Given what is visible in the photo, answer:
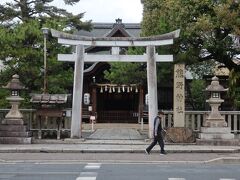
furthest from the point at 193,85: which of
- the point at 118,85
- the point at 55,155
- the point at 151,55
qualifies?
the point at 55,155

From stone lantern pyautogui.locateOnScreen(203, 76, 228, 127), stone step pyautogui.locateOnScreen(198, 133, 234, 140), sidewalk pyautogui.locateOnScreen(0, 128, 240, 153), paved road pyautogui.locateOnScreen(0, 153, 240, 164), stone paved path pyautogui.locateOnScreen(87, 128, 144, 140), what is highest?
stone lantern pyautogui.locateOnScreen(203, 76, 228, 127)

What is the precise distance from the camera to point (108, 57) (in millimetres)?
24609

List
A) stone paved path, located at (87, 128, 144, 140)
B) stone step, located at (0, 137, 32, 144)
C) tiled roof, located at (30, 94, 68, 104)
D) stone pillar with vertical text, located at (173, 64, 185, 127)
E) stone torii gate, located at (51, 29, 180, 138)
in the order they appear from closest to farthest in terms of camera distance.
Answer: stone step, located at (0, 137, 32, 144)
stone pillar with vertical text, located at (173, 64, 185, 127)
tiled roof, located at (30, 94, 68, 104)
stone torii gate, located at (51, 29, 180, 138)
stone paved path, located at (87, 128, 144, 140)

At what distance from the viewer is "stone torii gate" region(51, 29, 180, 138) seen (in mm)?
23828

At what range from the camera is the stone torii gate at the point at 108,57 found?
23.8 meters

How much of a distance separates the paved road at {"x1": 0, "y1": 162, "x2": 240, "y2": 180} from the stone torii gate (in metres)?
8.08

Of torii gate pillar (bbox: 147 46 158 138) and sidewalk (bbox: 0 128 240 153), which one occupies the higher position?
torii gate pillar (bbox: 147 46 158 138)

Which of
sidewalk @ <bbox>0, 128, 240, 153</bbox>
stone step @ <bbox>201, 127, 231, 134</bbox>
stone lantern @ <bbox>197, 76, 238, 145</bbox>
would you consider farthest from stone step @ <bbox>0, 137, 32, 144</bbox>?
stone step @ <bbox>201, 127, 231, 134</bbox>

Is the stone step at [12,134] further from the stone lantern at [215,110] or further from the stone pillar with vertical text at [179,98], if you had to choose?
the stone lantern at [215,110]

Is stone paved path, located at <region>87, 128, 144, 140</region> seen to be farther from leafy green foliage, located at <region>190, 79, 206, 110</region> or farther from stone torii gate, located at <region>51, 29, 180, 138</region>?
leafy green foliage, located at <region>190, 79, 206, 110</region>

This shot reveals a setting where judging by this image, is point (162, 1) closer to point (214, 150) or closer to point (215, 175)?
point (214, 150)

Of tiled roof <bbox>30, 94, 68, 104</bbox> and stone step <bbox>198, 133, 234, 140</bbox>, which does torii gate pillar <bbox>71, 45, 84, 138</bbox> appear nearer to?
tiled roof <bbox>30, 94, 68, 104</bbox>

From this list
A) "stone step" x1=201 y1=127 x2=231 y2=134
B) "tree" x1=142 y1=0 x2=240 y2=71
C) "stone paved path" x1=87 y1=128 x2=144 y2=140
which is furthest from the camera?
"stone paved path" x1=87 y1=128 x2=144 y2=140

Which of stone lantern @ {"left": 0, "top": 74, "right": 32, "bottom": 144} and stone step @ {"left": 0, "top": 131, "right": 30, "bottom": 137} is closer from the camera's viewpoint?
stone lantern @ {"left": 0, "top": 74, "right": 32, "bottom": 144}
